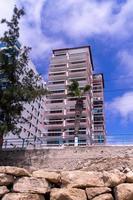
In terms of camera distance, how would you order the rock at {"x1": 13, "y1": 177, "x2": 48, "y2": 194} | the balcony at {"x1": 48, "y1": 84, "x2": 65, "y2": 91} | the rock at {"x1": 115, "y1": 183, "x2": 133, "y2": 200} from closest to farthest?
1. the rock at {"x1": 115, "y1": 183, "x2": 133, "y2": 200}
2. the rock at {"x1": 13, "y1": 177, "x2": 48, "y2": 194}
3. the balcony at {"x1": 48, "y1": 84, "x2": 65, "y2": 91}

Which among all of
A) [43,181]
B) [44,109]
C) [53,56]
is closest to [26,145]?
[43,181]

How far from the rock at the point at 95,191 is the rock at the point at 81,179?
14 cm

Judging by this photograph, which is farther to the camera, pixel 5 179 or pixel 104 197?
pixel 5 179

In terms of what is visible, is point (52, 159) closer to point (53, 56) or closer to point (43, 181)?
point (43, 181)

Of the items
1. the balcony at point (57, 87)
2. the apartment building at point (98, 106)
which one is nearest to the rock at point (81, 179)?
the balcony at point (57, 87)

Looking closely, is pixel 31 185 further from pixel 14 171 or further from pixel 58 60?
pixel 58 60

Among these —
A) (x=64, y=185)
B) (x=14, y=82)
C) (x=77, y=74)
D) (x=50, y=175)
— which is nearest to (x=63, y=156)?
(x=14, y=82)

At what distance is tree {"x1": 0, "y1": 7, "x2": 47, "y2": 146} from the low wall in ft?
6.82

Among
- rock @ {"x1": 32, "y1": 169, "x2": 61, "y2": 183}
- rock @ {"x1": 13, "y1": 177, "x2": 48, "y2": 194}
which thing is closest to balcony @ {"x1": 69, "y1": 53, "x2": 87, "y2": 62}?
rock @ {"x1": 32, "y1": 169, "x2": 61, "y2": 183}

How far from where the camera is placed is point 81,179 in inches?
386

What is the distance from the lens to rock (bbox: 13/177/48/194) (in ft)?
31.7

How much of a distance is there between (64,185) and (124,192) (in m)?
1.73

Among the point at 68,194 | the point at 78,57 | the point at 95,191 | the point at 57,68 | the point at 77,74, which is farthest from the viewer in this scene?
the point at 78,57

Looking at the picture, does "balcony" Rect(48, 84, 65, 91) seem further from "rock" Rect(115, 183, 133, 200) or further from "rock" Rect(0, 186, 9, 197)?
"rock" Rect(115, 183, 133, 200)
